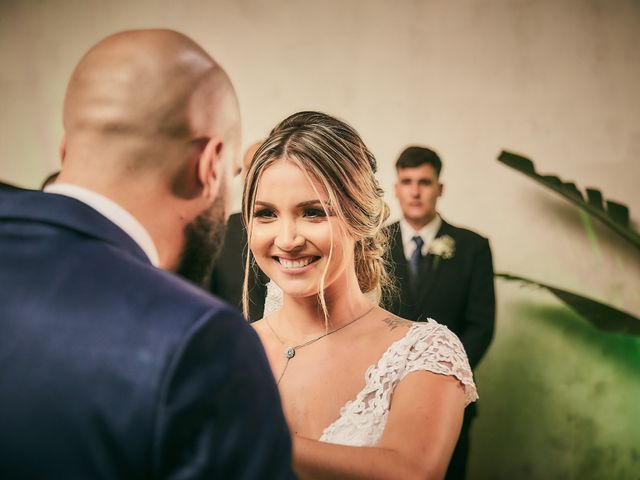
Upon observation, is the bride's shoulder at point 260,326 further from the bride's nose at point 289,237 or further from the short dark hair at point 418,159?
the short dark hair at point 418,159

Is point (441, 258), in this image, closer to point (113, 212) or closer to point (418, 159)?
point (418, 159)

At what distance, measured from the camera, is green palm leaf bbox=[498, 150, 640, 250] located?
3.46 meters

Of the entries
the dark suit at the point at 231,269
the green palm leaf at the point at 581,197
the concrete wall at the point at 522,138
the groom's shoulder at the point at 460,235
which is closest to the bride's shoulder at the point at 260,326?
the dark suit at the point at 231,269

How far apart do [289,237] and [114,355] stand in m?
0.84

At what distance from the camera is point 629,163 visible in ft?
13.3

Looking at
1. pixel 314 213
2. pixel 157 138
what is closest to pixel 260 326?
pixel 314 213

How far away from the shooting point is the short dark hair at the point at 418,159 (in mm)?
3008

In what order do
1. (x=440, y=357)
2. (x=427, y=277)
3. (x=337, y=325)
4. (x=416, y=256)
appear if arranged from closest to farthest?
(x=440, y=357) < (x=337, y=325) < (x=427, y=277) < (x=416, y=256)

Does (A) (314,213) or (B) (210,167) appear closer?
(B) (210,167)

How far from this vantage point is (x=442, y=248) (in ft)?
9.41

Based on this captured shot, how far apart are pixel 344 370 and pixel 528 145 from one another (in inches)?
114

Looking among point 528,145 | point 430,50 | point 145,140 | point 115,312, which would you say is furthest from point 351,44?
point 115,312

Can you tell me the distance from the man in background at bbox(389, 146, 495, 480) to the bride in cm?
107

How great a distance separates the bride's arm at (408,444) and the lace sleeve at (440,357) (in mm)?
17
